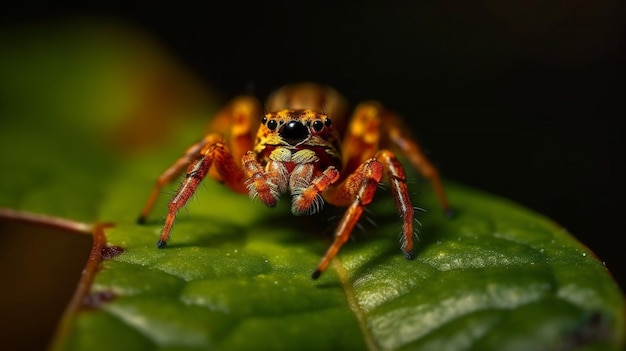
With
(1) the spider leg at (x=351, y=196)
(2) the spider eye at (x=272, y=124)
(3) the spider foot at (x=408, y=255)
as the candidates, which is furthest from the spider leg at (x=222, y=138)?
(3) the spider foot at (x=408, y=255)

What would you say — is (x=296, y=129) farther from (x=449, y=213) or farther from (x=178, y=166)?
(x=449, y=213)

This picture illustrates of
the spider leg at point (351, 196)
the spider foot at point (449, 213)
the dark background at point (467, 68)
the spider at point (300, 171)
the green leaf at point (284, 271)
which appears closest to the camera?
the green leaf at point (284, 271)

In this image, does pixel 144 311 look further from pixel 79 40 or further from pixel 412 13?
pixel 412 13

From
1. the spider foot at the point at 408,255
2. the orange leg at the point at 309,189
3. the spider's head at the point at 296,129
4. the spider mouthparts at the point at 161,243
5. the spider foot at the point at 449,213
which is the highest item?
the spider's head at the point at 296,129

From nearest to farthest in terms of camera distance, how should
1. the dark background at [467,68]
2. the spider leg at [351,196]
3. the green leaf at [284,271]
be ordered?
the green leaf at [284,271] → the spider leg at [351,196] → the dark background at [467,68]

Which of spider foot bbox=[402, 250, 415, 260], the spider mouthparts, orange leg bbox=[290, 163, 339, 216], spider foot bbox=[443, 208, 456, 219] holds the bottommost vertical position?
the spider mouthparts

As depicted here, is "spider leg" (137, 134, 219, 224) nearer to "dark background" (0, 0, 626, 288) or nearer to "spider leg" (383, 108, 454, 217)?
"spider leg" (383, 108, 454, 217)

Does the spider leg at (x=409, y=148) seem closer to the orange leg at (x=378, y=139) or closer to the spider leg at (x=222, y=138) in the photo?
the orange leg at (x=378, y=139)

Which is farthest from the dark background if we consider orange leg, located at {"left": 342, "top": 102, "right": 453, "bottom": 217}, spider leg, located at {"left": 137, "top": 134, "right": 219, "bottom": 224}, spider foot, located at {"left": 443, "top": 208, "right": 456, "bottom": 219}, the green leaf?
spider leg, located at {"left": 137, "top": 134, "right": 219, "bottom": 224}
